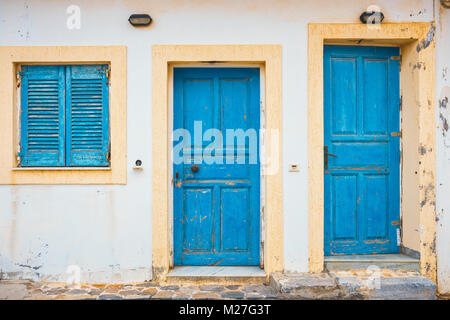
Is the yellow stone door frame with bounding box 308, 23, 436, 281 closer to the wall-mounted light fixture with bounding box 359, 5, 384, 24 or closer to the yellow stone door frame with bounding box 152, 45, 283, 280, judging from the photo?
the wall-mounted light fixture with bounding box 359, 5, 384, 24

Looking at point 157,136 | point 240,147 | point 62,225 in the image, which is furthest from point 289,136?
point 62,225

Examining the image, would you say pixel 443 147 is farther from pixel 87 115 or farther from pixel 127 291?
pixel 87 115

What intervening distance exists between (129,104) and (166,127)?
19.9 inches

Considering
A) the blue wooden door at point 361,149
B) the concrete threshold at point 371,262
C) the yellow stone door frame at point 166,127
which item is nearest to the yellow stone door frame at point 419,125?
the concrete threshold at point 371,262

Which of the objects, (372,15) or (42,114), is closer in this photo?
(372,15)

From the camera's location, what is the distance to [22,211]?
167 inches

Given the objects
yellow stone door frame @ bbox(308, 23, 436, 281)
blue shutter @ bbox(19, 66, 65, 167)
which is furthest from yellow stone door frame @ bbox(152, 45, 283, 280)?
blue shutter @ bbox(19, 66, 65, 167)

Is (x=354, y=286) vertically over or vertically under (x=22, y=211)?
under

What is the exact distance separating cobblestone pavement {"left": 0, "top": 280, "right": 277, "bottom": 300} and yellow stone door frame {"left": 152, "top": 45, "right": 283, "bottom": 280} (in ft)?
0.75

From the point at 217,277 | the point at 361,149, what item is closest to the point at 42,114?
the point at 217,277

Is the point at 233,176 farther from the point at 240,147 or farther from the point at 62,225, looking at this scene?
the point at 62,225

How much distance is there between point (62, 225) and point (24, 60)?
1954 millimetres

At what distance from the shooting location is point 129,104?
13.9 feet
